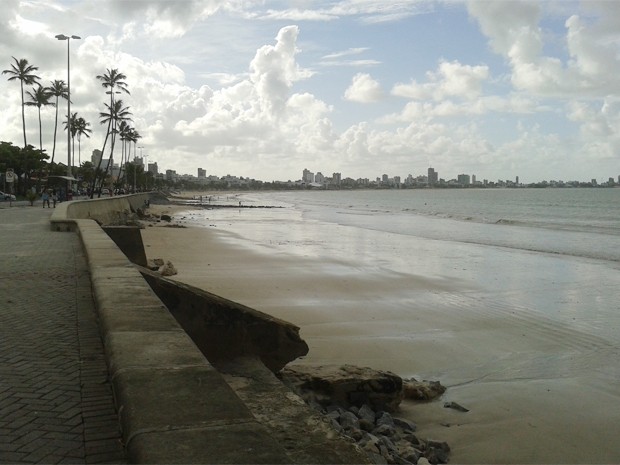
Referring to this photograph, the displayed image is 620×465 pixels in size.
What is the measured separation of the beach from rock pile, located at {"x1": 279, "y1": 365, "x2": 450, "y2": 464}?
0.23 metres

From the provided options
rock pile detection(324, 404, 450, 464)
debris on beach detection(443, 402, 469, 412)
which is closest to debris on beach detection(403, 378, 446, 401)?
debris on beach detection(443, 402, 469, 412)

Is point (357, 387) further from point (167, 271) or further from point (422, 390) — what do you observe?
point (167, 271)

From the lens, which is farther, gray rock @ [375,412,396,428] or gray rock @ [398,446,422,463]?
gray rock @ [375,412,396,428]

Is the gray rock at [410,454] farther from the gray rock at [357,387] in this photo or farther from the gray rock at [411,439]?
the gray rock at [357,387]

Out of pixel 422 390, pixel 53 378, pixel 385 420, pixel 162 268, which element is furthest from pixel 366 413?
pixel 162 268

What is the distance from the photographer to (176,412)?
2.88 meters

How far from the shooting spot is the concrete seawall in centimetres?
258

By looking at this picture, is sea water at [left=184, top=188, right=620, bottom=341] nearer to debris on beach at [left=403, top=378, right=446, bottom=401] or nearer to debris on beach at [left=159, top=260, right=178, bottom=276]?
debris on beach at [left=403, top=378, right=446, bottom=401]

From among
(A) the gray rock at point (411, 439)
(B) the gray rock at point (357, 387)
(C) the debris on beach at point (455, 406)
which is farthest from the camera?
(C) the debris on beach at point (455, 406)

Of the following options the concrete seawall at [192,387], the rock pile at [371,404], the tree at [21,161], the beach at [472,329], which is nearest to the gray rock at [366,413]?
the rock pile at [371,404]

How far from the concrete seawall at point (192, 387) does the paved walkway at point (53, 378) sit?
22cm

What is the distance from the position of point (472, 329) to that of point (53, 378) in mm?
7751

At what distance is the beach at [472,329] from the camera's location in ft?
19.7

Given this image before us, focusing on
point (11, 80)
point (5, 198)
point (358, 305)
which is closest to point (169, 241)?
point (358, 305)
